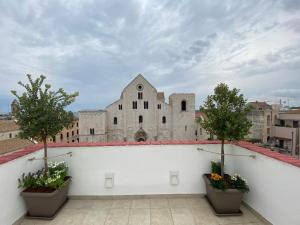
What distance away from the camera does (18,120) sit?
4.16 meters

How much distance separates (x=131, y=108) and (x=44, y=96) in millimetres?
35907

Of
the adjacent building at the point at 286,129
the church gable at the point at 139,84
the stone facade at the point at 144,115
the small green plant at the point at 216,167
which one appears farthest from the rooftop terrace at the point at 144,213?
the adjacent building at the point at 286,129

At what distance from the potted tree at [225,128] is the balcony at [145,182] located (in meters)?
0.27

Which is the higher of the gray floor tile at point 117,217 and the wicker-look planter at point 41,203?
the wicker-look planter at point 41,203

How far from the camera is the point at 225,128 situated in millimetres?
4137

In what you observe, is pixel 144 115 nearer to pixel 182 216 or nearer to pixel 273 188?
pixel 182 216

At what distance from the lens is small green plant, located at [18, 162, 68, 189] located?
3945mm

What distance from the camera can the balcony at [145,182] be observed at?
3.80 m

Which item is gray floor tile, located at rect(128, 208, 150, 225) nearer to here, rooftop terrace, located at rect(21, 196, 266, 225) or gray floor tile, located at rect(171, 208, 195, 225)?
rooftop terrace, located at rect(21, 196, 266, 225)

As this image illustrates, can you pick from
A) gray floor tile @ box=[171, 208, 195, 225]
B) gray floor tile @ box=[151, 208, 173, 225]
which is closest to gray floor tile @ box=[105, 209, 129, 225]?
gray floor tile @ box=[151, 208, 173, 225]

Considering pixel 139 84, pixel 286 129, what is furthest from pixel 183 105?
pixel 286 129

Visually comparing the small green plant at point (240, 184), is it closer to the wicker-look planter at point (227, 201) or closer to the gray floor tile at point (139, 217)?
the wicker-look planter at point (227, 201)

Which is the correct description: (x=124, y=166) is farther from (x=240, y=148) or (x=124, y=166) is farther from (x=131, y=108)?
(x=131, y=108)

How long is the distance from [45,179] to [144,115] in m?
36.3
